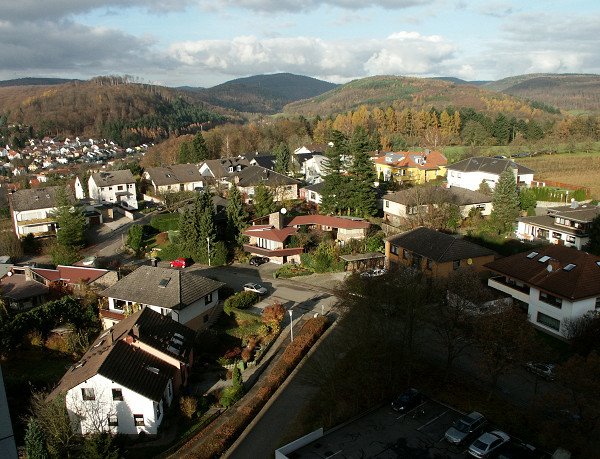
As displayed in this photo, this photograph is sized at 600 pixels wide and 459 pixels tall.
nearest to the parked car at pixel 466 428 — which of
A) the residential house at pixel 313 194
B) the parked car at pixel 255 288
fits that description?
the parked car at pixel 255 288

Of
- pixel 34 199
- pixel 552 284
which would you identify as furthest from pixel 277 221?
pixel 34 199

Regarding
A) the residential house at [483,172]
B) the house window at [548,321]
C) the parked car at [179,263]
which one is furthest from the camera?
the residential house at [483,172]

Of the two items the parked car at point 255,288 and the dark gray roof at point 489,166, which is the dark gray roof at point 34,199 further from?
the dark gray roof at point 489,166

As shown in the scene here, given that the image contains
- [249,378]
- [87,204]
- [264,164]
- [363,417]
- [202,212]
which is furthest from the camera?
[264,164]

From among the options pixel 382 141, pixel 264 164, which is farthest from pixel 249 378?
pixel 382 141

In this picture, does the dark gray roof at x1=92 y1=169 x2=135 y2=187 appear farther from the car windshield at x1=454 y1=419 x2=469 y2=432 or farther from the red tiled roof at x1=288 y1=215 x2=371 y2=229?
the car windshield at x1=454 y1=419 x2=469 y2=432

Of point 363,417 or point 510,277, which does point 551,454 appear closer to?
point 363,417

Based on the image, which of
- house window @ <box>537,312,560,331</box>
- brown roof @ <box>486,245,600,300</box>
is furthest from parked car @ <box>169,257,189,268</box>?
house window @ <box>537,312,560,331</box>
